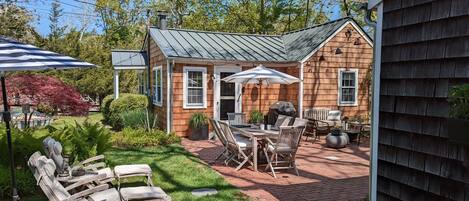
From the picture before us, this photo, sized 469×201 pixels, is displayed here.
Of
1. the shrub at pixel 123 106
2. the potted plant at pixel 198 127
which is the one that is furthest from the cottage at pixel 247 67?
the shrub at pixel 123 106

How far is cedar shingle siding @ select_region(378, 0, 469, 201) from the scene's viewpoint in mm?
2865

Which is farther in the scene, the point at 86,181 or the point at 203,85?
the point at 203,85

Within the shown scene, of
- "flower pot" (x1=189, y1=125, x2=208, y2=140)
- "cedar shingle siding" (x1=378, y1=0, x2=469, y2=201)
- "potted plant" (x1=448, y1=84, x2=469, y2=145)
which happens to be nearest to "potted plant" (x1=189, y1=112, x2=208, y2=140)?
"flower pot" (x1=189, y1=125, x2=208, y2=140)

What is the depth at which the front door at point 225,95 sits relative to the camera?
12.2 metres

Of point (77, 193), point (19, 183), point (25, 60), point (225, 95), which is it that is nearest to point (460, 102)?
point (77, 193)

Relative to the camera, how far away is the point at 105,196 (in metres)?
4.33

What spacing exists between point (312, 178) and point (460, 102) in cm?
460

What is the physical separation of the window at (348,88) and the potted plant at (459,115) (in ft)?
36.7

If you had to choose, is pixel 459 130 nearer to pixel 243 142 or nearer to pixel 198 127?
pixel 243 142

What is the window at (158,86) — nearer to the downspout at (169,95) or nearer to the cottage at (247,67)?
the cottage at (247,67)

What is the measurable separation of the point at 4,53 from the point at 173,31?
32.5 feet

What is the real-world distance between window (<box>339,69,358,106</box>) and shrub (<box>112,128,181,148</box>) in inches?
251

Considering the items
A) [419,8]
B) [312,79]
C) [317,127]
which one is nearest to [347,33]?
[312,79]

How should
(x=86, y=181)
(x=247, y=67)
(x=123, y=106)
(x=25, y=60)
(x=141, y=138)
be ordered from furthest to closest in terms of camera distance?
(x=123, y=106), (x=247, y=67), (x=141, y=138), (x=86, y=181), (x=25, y=60)
